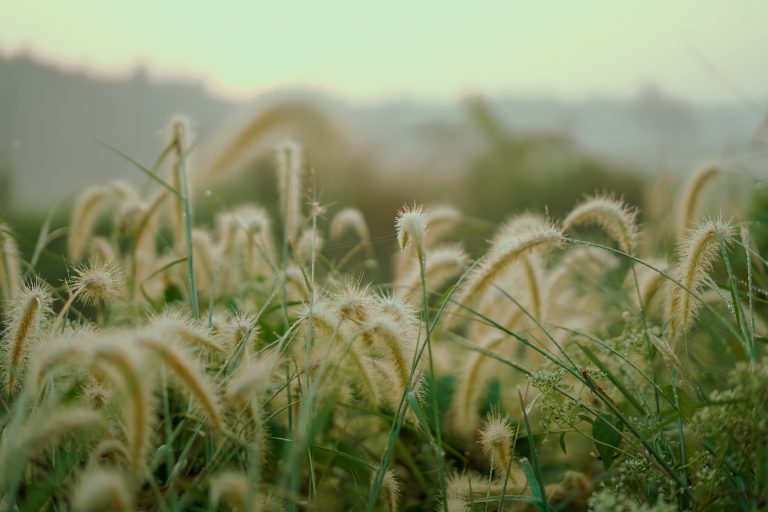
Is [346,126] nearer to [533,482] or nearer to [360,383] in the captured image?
[360,383]

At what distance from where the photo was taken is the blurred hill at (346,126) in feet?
8.95

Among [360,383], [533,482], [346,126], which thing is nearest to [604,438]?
[533,482]

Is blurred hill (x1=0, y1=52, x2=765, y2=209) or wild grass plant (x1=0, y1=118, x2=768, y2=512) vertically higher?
blurred hill (x1=0, y1=52, x2=765, y2=209)

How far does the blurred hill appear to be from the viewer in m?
2.73

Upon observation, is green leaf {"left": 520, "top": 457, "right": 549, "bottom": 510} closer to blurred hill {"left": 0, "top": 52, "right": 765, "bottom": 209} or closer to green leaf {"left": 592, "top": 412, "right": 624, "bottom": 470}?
green leaf {"left": 592, "top": 412, "right": 624, "bottom": 470}

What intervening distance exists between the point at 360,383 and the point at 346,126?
1555mm

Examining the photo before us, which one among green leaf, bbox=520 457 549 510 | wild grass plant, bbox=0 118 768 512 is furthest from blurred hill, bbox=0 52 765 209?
green leaf, bbox=520 457 549 510

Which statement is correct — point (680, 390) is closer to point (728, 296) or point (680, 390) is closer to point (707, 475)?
point (707, 475)

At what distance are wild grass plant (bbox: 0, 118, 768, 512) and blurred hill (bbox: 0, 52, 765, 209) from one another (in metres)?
0.53

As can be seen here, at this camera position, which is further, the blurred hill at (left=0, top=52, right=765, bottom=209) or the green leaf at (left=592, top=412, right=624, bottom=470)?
the blurred hill at (left=0, top=52, right=765, bottom=209)

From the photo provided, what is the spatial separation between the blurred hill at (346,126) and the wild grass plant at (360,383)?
525 millimetres

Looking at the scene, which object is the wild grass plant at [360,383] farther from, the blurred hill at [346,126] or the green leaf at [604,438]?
the blurred hill at [346,126]

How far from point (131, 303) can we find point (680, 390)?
1106mm

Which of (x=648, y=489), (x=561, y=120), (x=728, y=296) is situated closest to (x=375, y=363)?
(x=648, y=489)
